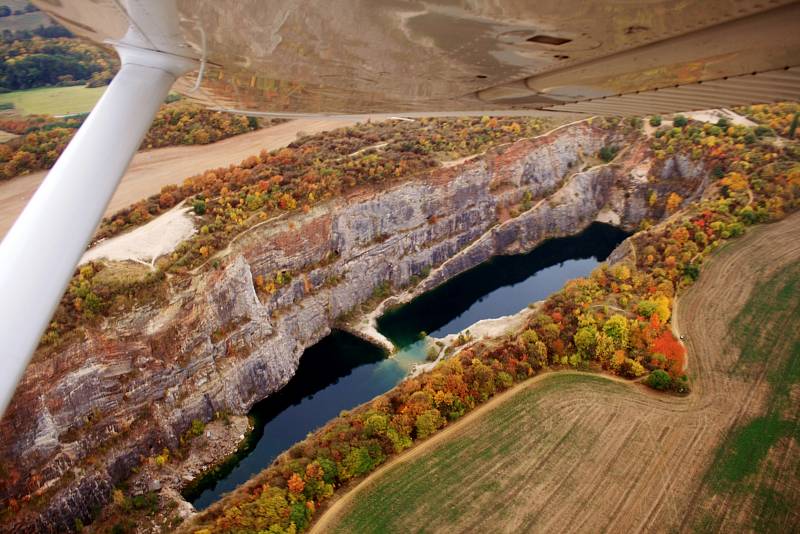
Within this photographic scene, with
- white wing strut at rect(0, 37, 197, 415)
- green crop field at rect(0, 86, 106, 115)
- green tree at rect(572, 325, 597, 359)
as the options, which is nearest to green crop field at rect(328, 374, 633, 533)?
green tree at rect(572, 325, 597, 359)

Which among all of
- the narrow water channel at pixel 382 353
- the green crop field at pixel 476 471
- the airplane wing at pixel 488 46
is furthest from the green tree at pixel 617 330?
the airplane wing at pixel 488 46

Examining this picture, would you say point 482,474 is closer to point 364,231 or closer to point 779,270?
point 364,231

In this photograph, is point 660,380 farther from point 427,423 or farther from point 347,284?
point 347,284

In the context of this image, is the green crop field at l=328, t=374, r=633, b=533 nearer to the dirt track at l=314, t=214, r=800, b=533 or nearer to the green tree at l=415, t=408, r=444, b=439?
the dirt track at l=314, t=214, r=800, b=533

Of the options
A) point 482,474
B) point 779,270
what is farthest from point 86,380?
point 779,270

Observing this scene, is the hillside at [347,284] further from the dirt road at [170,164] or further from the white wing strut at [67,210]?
the white wing strut at [67,210]

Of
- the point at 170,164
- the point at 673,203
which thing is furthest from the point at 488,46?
the point at 673,203
